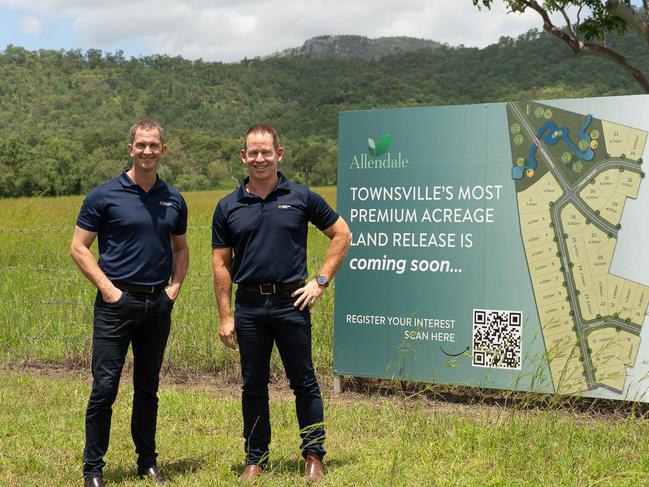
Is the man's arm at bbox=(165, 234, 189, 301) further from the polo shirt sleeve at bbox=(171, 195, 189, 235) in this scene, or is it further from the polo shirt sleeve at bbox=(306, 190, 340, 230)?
the polo shirt sleeve at bbox=(306, 190, 340, 230)

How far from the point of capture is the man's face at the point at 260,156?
184 inches

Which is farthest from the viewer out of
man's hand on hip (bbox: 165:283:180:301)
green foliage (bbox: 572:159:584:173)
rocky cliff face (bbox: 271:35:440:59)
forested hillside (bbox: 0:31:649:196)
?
rocky cliff face (bbox: 271:35:440:59)

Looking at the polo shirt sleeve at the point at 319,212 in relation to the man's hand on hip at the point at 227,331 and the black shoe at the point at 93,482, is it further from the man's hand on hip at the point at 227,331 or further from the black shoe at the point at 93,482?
the black shoe at the point at 93,482

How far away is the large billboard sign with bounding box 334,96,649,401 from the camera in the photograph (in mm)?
6227

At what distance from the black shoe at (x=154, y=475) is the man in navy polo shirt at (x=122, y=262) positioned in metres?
0.34

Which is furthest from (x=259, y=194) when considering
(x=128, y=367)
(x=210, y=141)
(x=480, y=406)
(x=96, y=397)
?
(x=210, y=141)

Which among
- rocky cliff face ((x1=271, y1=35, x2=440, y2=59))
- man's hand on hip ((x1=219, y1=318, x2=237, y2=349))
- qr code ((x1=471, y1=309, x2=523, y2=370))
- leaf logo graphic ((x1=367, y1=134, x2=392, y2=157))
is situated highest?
rocky cliff face ((x1=271, y1=35, x2=440, y2=59))

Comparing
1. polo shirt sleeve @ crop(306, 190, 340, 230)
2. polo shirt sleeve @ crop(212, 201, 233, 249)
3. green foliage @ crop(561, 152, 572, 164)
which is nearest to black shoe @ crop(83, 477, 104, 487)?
polo shirt sleeve @ crop(212, 201, 233, 249)

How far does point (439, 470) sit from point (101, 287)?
2151mm

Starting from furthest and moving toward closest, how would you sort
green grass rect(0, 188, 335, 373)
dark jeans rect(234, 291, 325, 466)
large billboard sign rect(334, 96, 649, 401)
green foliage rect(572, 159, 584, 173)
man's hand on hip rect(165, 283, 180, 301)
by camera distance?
green grass rect(0, 188, 335, 373), green foliage rect(572, 159, 584, 173), large billboard sign rect(334, 96, 649, 401), man's hand on hip rect(165, 283, 180, 301), dark jeans rect(234, 291, 325, 466)

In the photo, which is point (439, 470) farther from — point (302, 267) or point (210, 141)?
point (210, 141)

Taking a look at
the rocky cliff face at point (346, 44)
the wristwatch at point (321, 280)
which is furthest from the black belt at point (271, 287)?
the rocky cliff face at point (346, 44)

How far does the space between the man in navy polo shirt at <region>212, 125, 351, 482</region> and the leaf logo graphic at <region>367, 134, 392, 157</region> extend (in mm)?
2264

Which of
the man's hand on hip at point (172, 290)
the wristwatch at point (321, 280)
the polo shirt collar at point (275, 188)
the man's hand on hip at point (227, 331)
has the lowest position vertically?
the man's hand on hip at point (227, 331)
